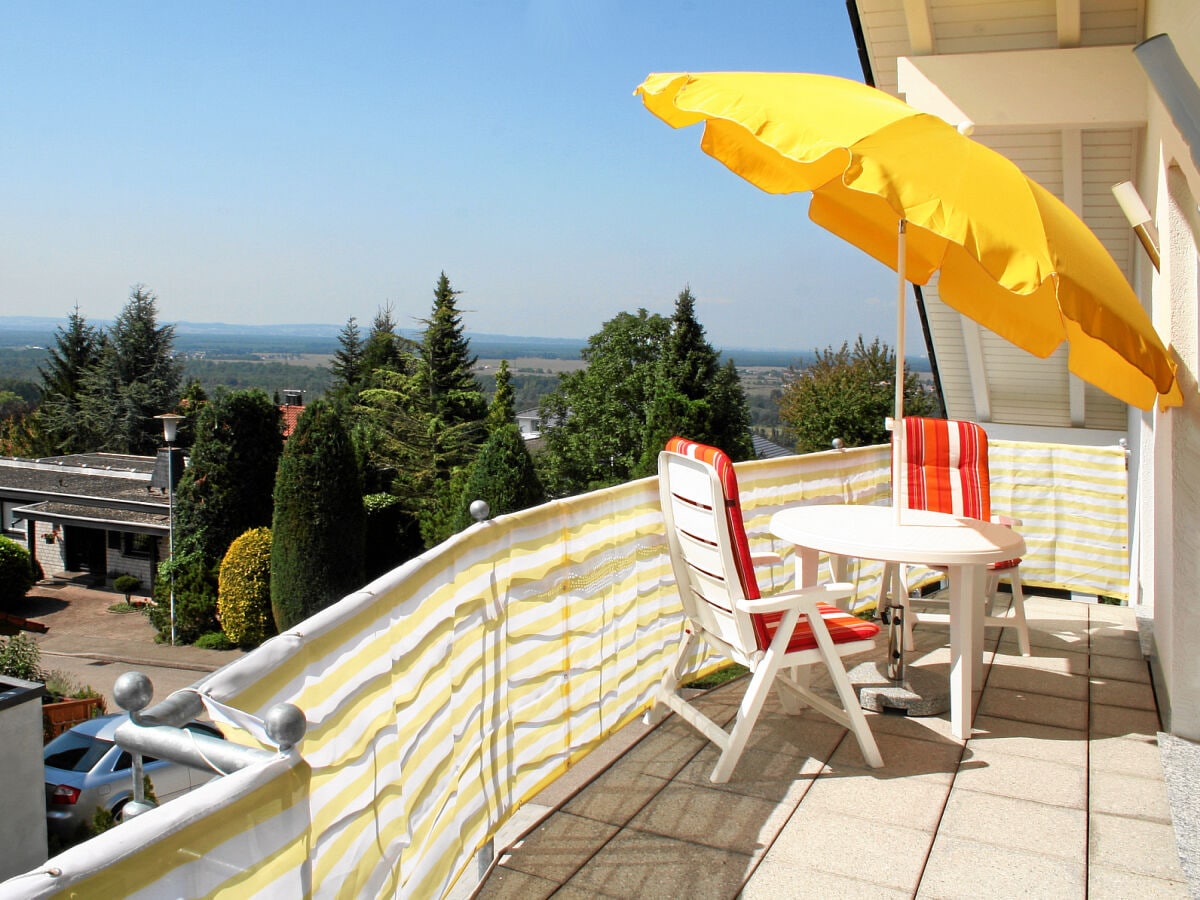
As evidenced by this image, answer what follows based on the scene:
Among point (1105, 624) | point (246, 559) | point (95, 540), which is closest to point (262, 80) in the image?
point (95, 540)

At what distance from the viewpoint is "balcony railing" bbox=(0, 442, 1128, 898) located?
110cm

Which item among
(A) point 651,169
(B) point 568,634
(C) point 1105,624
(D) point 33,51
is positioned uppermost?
(D) point 33,51

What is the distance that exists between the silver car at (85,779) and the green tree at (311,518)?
9058 mm

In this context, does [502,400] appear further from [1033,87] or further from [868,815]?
[868,815]

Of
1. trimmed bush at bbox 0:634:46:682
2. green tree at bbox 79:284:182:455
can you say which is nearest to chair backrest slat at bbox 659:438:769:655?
trimmed bush at bbox 0:634:46:682

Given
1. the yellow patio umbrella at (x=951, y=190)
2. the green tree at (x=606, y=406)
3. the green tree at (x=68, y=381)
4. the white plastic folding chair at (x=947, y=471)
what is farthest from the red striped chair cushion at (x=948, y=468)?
the green tree at (x=68, y=381)

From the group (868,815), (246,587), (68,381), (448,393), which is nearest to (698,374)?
(448,393)

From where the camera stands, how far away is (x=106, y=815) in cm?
1089

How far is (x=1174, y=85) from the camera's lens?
300cm

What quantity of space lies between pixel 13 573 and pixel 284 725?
31.1 m

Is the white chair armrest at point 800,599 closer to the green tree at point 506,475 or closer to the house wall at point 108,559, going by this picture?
the green tree at point 506,475

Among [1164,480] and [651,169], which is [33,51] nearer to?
[651,169]

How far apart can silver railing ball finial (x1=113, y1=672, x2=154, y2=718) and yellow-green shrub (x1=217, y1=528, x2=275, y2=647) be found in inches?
912

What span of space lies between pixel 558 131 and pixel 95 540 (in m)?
82.4
